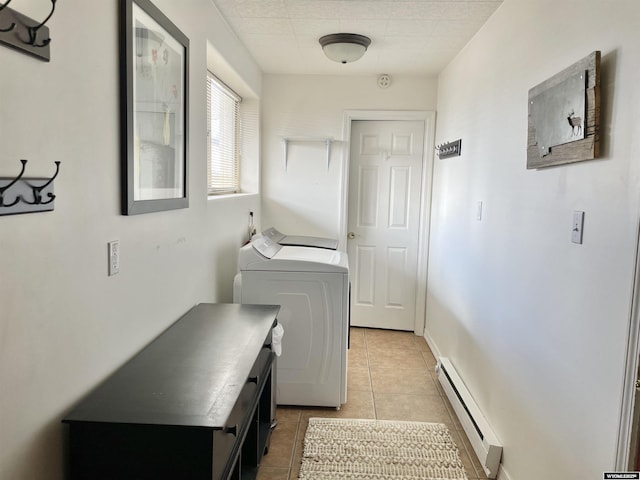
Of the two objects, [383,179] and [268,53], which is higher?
[268,53]

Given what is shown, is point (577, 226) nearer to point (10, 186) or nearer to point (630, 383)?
point (630, 383)

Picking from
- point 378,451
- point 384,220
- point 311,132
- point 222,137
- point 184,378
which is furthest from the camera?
point 384,220

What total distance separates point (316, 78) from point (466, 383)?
9.08 feet

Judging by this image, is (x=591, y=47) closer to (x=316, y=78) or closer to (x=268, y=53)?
(x=268, y=53)

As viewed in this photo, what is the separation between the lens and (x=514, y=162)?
2135 mm

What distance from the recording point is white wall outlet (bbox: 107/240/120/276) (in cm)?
139

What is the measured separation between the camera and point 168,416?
117cm

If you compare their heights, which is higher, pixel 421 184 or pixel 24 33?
pixel 24 33

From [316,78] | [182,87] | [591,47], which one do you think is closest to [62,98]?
[182,87]

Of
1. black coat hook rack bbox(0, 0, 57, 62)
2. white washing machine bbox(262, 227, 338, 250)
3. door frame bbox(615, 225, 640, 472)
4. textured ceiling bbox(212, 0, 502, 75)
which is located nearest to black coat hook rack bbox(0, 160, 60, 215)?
black coat hook rack bbox(0, 0, 57, 62)

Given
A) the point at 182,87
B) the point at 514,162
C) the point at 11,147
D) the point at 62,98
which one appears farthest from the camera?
the point at 514,162

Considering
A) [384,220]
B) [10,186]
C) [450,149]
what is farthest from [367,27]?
[10,186]

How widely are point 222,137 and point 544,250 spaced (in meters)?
2.34

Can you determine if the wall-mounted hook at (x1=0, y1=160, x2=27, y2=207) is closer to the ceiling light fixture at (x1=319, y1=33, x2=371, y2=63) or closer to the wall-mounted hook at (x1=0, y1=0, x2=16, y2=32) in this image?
the wall-mounted hook at (x1=0, y1=0, x2=16, y2=32)
